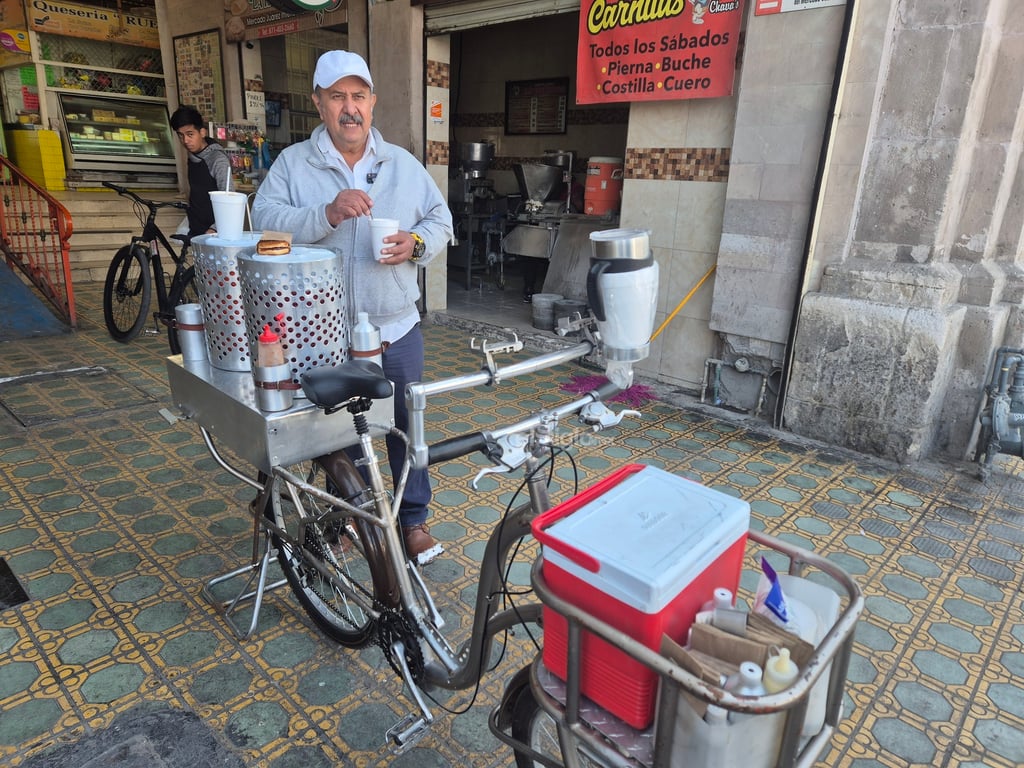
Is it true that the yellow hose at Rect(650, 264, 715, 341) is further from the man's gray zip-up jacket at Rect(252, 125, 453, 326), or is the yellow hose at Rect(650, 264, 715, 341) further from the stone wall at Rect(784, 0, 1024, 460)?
the man's gray zip-up jacket at Rect(252, 125, 453, 326)

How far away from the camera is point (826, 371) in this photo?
13.6ft

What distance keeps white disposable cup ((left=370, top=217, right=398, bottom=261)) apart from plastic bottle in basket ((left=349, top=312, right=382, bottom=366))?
0.31 metres

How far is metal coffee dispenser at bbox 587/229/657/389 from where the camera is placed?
4.41ft

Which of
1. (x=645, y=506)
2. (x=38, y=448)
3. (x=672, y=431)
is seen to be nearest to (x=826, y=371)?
(x=672, y=431)

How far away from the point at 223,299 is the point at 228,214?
32 centimetres

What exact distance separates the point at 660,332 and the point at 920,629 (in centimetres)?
291

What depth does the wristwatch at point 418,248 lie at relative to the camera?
2.35 meters

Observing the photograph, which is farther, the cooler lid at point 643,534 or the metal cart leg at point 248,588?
the metal cart leg at point 248,588

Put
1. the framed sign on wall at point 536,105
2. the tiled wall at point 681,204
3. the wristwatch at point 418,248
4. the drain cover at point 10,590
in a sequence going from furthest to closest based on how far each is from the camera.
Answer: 1. the framed sign on wall at point 536,105
2. the tiled wall at point 681,204
3. the drain cover at point 10,590
4. the wristwatch at point 418,248

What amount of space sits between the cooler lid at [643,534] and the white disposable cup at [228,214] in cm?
151

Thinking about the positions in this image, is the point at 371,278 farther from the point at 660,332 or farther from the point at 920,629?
the point at 660,332

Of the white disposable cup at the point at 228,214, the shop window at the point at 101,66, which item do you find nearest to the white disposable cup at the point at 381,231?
the white disposable cup at the point at 228,214

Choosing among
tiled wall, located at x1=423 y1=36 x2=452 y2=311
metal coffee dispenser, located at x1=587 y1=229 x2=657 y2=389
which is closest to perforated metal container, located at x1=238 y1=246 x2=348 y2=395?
metal coffee dispenser, located at x1=587 y1=229 x2=657 y2=389

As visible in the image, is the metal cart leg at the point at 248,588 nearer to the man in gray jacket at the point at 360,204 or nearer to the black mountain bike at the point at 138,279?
the man in gray jacket at the point at 360,204
